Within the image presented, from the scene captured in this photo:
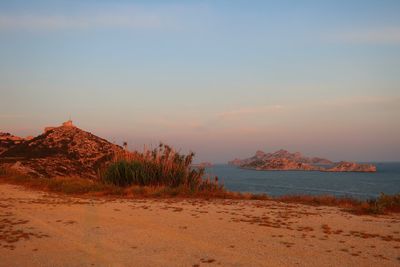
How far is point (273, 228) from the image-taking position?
9508 millimetres

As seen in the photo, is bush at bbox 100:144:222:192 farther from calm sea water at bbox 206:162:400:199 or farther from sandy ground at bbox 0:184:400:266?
sandy ground at bbox 0:184:400:266

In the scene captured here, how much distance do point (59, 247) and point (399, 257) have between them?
571 cm

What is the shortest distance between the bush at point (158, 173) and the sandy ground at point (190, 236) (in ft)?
16.1

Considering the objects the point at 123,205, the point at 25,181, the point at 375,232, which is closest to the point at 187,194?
the point at 123,205

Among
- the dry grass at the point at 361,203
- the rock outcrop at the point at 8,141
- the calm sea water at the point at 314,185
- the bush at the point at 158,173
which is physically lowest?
the calm sea water at the point at 314,185

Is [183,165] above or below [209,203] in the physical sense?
above

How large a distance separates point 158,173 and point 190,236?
9750 millimetres

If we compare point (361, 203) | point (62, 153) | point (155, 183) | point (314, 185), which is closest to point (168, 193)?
point (155, 183)

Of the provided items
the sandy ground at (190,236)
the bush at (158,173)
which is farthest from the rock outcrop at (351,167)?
the sandy ground at (190,236)

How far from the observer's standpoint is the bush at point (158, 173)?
1802 centimetres

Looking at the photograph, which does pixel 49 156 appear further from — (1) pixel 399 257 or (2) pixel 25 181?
(1) pixel 399 257

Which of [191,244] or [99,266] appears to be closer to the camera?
[99,266]

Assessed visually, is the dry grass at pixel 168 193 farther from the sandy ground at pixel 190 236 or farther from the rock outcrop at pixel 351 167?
the rock outcrop at pixel 351 167

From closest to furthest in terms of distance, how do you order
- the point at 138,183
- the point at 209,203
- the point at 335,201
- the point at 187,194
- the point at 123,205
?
the point at 123,205 < the point at 209,203 < the point at 335,201 < the point at 187,194 < the point at 138,183
